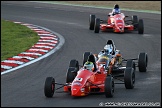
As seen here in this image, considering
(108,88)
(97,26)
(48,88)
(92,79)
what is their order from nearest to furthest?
(108,88)
(48,88)
(92,79)
(97,26)

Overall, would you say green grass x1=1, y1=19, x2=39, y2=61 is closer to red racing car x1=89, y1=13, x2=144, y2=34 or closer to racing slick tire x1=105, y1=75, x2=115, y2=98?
red racing car x1=89, y1=13, x2=144, y2=34

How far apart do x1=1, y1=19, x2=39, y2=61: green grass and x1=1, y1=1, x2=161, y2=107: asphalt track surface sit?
4.74 ft

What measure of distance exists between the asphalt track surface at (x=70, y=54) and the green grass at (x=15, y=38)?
1443 millimetres

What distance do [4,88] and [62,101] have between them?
8.41ft

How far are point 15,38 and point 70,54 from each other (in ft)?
15.3

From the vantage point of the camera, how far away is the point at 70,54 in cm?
2295

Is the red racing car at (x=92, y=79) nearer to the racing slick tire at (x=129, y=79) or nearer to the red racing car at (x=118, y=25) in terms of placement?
the racing slick tire at (x=129, y=79)

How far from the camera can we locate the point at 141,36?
2759cm

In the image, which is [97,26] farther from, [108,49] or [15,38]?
[108,49]

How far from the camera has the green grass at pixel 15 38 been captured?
23358mm

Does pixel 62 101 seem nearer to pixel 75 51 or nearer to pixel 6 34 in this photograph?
pixel 75 51

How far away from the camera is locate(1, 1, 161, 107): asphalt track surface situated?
1536 centimetres

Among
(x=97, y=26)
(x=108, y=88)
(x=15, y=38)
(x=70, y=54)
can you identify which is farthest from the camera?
(x=97, y=26)

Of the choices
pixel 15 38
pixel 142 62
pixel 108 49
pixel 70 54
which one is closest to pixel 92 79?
pixel 108 49
